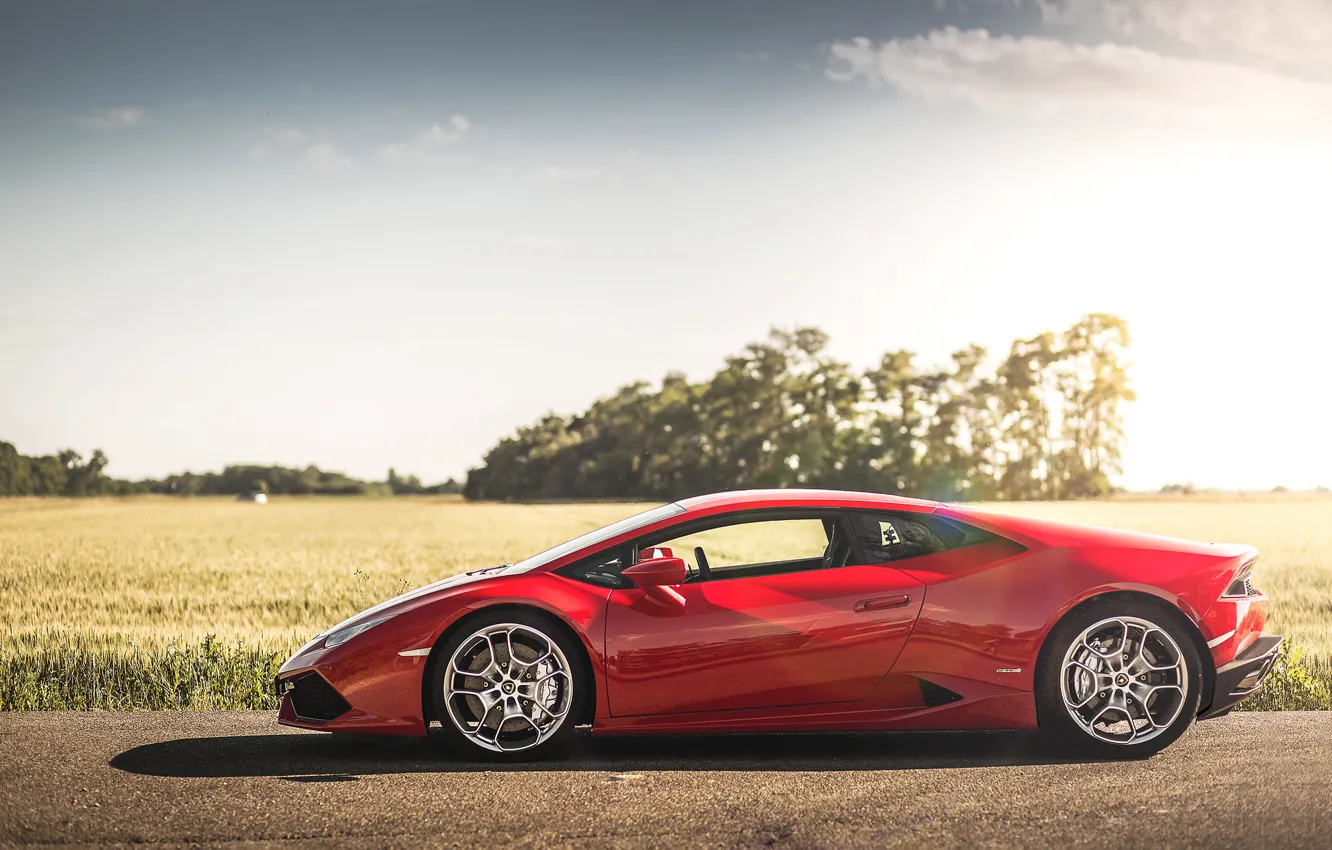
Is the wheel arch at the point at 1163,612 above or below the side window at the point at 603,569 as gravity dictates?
below

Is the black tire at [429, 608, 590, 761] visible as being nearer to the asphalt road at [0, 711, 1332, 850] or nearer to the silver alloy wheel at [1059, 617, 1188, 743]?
the asphalt road at [0, 711, 1332, 850]

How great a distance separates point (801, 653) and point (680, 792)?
3.59 feet

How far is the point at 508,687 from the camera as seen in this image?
6.18 m

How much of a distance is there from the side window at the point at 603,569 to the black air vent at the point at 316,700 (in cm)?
131

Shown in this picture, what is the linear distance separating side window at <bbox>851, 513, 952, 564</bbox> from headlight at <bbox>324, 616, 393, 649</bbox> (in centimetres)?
252

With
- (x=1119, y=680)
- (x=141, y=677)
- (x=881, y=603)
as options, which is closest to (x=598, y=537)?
(x=881, y=603)

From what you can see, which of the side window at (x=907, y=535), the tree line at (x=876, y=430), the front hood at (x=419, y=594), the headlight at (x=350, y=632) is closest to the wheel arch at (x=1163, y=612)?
the side window at (x=907, y=535)

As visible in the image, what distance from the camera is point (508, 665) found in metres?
6.19

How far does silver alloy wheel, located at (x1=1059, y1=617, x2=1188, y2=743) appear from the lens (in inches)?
244

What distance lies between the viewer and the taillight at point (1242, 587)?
21.1 feet

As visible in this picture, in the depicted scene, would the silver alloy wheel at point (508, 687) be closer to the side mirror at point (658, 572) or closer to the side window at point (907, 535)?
the side mirror at point (658, 572)

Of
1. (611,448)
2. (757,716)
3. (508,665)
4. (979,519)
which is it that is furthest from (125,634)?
(611,448)

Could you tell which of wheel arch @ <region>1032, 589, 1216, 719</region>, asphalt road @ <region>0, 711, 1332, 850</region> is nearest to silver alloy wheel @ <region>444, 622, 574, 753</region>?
asphalt road @ <region>0, 711, 1332, 850</region>

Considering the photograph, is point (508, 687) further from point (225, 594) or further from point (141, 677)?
point (225, 594)
